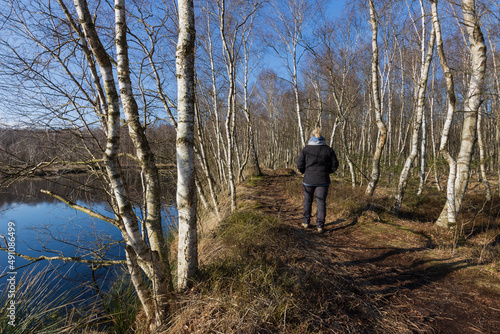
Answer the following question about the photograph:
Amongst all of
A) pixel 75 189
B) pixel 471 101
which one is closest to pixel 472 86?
pixel 471 101

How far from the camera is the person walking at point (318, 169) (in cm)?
431

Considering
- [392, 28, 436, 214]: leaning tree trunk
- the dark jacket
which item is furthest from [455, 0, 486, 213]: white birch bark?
the dark jacket

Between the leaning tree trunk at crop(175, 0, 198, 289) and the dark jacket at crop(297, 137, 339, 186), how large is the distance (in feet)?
8.66

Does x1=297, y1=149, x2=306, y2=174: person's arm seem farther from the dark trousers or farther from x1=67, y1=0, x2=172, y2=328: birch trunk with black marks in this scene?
x1=67, y1=0, x2=172, y2=328: birch trunk with black marks

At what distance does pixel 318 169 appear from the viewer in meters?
4.33

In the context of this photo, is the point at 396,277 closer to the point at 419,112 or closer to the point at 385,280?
the point at 385,280

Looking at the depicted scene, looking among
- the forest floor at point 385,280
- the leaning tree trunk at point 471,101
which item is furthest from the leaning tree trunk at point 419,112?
the forest floor at point 385,280

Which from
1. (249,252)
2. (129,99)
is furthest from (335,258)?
(129,99)

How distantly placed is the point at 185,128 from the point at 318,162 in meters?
2.83

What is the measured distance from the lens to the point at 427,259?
11.6 ft

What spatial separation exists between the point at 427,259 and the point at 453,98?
3.57 m

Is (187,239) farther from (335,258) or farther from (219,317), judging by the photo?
(335,258)

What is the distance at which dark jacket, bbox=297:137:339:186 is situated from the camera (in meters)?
4.31

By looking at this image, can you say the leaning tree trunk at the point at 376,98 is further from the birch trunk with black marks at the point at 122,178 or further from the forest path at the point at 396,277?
the birch trunk with black marks at the point at 122,178
